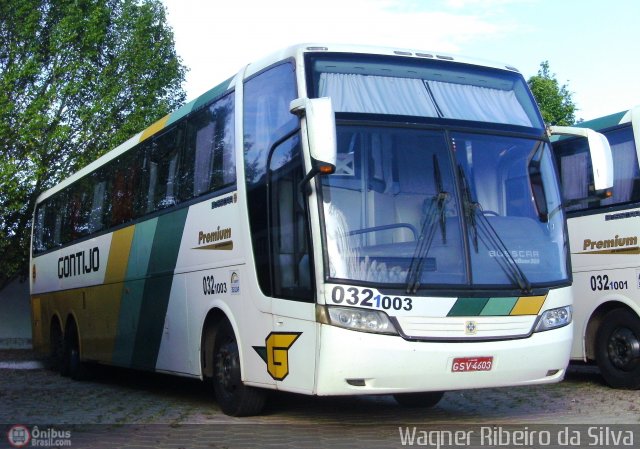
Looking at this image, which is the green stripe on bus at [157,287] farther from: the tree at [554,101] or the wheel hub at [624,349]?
the tree at [554,101]

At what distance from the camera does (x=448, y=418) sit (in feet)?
33.2

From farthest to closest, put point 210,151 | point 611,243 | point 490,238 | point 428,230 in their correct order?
point 611,243 < point 210,151 < point 490,238 < point 428,230

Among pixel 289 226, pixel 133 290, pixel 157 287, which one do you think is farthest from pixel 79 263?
pixel 289 226

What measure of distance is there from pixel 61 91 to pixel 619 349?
63.1ft

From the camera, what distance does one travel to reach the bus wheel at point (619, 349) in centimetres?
1220

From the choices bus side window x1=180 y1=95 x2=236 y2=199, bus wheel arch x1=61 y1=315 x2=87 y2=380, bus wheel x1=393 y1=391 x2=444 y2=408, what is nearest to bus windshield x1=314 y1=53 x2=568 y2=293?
bus side window x1=180 y1=95 x2=236 y2=199

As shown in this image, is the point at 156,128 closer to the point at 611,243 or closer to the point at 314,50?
the point at 314,50

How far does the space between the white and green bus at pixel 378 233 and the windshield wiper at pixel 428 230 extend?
15 mm

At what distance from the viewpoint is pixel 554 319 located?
351 inches

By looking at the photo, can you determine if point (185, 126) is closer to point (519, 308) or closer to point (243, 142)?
point (243, 142)

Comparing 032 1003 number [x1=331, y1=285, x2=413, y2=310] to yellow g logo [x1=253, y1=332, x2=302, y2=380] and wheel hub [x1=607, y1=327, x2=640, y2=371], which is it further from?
wheel hub [x1=607, y1=327, x2=640, y2=371]

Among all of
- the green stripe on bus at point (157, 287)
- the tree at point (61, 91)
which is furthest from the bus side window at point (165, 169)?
the tree at point (61, 91)

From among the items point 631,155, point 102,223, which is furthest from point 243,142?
point 102,223

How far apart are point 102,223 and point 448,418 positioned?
778 cm
